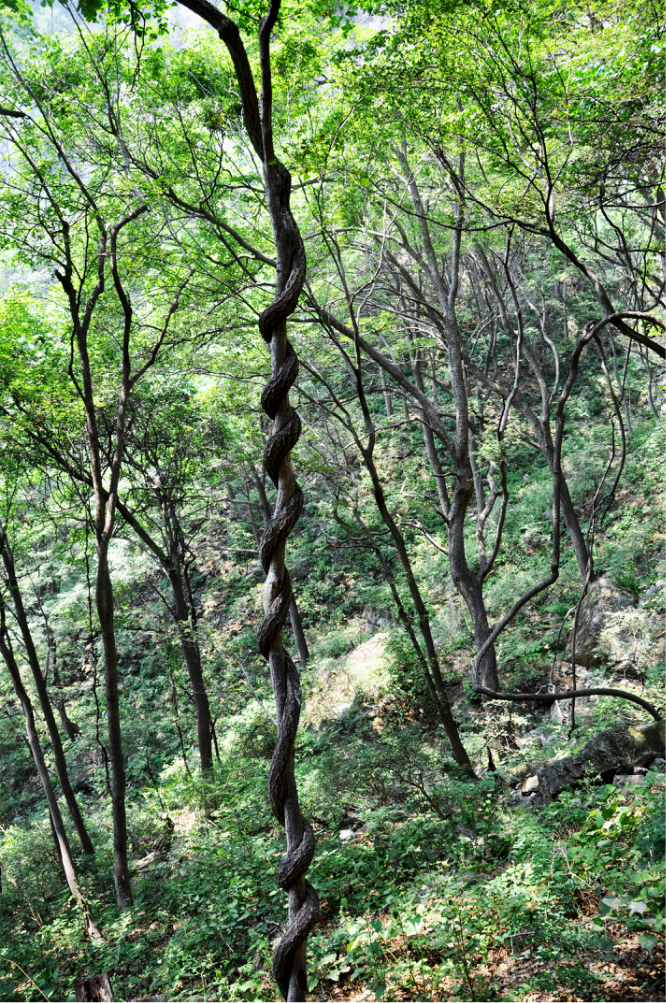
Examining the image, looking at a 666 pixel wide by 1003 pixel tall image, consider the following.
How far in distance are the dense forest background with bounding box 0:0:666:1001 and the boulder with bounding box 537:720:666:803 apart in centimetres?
5

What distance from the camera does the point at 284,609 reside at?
113cm

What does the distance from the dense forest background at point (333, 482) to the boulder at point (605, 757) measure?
5 centimetres

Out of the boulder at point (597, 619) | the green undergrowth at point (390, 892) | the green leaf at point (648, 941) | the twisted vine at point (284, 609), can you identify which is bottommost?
the green undergrowth at point (390, 892)

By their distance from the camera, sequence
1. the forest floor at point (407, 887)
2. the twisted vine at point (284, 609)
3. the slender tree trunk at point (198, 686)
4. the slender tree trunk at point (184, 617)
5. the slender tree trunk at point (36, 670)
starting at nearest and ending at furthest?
the twisted vine at point (284, 609), the forest floor at point (407, 887), the slender tree trunk at point (36, 670), the slender tree trunk at point (184, 617), the slender tree trunk at point (198, 686)

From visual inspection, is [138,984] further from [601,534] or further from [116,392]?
[601,534]

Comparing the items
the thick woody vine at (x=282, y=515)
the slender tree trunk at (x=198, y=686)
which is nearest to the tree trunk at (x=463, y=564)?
the slender tree trunk at (x=198, y=686)

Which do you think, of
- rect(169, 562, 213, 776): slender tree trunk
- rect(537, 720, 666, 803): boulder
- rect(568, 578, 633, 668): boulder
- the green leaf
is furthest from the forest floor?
rect(169, 562, 213, 776): slender tree trunk

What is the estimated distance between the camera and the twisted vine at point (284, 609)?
42.5 inches

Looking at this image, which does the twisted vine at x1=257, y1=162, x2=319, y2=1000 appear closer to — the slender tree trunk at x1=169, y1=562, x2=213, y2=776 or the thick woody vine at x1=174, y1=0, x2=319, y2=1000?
the thick woody vine at x1=174, y1=0, x2=319, y2=1000

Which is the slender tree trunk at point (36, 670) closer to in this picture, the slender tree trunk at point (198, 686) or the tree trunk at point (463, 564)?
the slender tree trunk at point (198, 686)

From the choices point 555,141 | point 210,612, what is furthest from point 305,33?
point 210,612

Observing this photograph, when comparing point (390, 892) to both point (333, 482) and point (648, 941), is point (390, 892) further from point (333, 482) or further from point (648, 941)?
point (333, 482)

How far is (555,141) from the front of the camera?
6781mm

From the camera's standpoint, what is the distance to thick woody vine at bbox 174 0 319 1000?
3.55 feet
